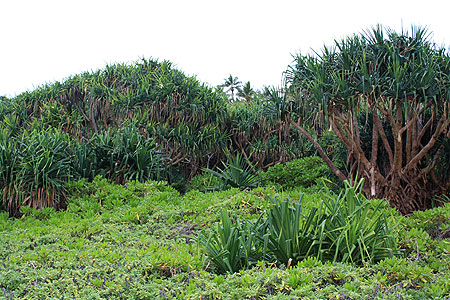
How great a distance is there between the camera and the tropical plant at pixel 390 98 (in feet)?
26.2

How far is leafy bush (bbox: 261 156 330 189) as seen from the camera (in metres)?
10.4

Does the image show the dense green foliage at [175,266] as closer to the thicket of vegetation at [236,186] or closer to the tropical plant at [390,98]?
the thicket of vegetation at [236,186]

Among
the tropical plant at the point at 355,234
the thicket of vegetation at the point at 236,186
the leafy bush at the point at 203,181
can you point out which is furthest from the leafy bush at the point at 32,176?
the tropical plant at the point at 355,234

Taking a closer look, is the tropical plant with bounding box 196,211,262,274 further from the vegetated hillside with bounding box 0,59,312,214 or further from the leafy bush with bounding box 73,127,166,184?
the vegetated hillside with bounding box 0,59,312,214

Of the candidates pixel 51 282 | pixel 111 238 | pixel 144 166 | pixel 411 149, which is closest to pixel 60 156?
pixel 144 166

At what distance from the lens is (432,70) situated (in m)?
7.79

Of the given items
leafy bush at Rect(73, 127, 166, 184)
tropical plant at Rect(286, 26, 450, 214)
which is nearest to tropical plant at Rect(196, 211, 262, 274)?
tropical plant at Rect(286, 26, 450, 214)

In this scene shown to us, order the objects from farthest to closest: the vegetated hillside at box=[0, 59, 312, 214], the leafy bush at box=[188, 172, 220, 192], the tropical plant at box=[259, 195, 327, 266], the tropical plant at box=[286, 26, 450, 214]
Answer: the leafy bush at box=[188, 172, 220, 192] → the vegetated hillside at box=[0, 59, 312, 214] → the tropical plant at box=[286, 26, 450, 214] → the tropical plant at box=[259, 195, 327, 266]

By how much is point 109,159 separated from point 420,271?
798 cm

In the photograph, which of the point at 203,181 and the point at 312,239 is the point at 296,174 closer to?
the point at 203,181

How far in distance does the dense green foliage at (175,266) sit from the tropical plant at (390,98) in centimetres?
248

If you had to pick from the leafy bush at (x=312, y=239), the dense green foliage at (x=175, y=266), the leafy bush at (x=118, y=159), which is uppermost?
the leafy bush at (x=118, y=159)

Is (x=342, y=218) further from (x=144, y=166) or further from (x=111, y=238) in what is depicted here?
(x=144, y=166)

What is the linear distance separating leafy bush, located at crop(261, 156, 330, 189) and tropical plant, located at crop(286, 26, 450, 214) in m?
0.81
